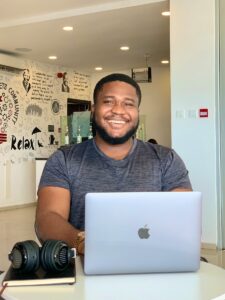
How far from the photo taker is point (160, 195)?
4.06ft

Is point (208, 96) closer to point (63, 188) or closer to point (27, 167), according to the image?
point (63, 188)

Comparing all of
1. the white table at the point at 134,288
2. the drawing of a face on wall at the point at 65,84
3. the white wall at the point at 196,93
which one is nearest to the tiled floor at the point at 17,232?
the white wall at the point at 196,93

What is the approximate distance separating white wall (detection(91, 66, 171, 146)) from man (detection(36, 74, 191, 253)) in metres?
7.78

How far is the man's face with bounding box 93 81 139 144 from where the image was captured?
190 centimetres

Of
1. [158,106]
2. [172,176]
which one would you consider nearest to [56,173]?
[172,176]

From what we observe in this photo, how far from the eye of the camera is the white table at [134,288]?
116 centimetres

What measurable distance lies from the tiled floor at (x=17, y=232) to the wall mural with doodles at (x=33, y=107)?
1050 millimetres

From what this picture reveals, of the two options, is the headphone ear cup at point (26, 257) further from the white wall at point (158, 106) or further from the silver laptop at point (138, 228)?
the white wall at point (158, 106)

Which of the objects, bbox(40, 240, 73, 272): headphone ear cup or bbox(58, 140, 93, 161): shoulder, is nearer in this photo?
bbox(40, 240, 73, 272): headphone ear cup

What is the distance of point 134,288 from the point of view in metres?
1.22

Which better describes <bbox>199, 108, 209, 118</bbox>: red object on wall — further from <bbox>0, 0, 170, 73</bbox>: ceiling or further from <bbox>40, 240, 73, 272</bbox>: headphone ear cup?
<bbox>40, 240, 73, 272</bbox>: headphone ear cup

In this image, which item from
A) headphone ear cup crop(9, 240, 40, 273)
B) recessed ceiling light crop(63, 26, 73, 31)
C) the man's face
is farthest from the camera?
recessed ceiling light crop(63, 26, 73, 31)

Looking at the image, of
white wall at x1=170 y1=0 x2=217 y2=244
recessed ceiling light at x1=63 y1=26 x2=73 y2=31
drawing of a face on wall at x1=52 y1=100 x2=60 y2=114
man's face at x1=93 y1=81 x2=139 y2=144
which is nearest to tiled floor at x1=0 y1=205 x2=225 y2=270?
white wall at x1=170 y1=0 x2=217 y2=244

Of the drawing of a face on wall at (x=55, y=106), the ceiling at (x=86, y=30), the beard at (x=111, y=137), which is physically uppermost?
the ceiling at (x=86, y=30)
